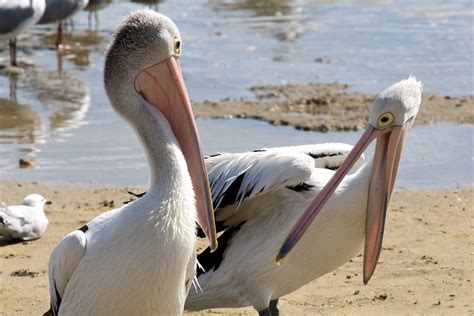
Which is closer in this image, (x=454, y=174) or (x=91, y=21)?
(x=454, y=174)

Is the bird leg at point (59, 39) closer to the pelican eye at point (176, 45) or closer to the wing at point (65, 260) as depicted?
the wing at point (65, 260)

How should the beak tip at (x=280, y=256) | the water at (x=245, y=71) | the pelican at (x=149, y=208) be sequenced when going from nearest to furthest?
1. the pelican at (x=149, y=208)
2. the beak tip at (x=280, y=256)
3. the water at (x=245, y=71)

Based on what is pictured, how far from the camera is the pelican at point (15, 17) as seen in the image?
13711 mm

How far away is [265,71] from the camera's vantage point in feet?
41.5

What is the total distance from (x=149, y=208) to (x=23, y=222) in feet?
9.11

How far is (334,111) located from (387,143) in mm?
5289

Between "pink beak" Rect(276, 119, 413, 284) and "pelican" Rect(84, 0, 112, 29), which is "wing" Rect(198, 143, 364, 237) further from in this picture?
"pelican" Rect(84, 0, 112, 29)

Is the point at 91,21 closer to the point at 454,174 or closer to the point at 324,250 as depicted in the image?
the point at 454,174

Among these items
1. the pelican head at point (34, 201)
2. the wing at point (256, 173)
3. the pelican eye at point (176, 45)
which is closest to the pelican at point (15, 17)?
the pelican head at point (34, 201)

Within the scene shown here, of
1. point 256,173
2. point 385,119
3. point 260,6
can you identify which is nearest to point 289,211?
point 256,173

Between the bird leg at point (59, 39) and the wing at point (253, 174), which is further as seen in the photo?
the bird leg at point (59, 39)

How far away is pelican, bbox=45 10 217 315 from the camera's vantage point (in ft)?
13.4

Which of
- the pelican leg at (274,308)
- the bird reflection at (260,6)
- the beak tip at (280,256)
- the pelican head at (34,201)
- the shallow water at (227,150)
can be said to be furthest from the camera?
the bird reflection at (260,6)

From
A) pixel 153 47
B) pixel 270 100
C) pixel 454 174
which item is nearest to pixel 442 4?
pixel 270 100
